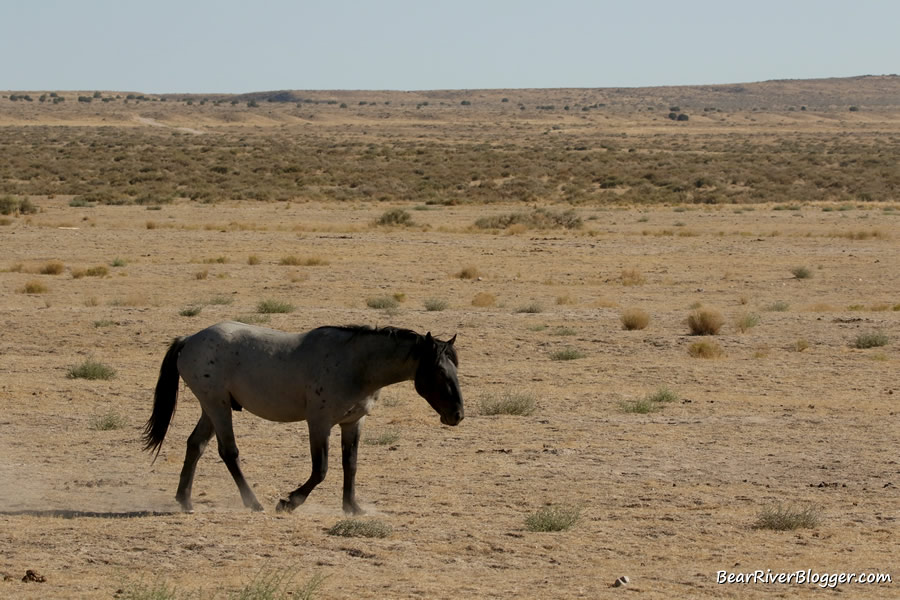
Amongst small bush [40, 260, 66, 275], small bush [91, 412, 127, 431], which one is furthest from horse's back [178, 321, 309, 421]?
small bush [40, 260, 66, 275]

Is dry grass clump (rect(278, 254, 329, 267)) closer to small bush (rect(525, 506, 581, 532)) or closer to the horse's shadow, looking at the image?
the horse's shadow

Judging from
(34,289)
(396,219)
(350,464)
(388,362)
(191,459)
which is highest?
(388,362)

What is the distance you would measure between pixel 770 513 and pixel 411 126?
13395 centimetres

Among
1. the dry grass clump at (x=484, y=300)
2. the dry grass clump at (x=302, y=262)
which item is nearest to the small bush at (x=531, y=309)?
the dry grass clump at (x=484, y=300)

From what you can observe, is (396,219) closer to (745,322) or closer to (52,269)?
(52,269)

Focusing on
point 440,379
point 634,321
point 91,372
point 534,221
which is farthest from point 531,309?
point 534,221

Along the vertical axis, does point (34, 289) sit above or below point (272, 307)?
below

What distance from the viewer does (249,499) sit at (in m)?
8.70

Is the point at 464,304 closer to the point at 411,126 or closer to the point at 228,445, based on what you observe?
the point at 228,445

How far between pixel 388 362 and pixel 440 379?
1.43 ft

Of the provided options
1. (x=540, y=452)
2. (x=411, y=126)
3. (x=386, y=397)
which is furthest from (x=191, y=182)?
(x=411, y=126)

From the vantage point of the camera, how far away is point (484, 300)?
72.3 feet

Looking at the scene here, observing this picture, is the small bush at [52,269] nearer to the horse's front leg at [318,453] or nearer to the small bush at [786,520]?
the horse's front leg at [318,453]

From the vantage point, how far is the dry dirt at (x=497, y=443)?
728 centimetres
